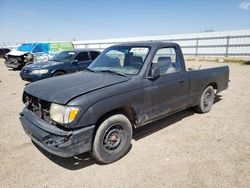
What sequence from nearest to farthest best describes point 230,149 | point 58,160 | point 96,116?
point 96,116 < point 58,160 < point 230,149

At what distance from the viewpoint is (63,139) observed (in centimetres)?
262

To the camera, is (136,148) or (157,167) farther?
(136,148)

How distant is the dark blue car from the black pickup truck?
15.0 ft

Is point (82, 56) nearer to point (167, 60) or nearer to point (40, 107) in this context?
point (167, 60)

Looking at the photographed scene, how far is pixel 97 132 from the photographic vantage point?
2.88m

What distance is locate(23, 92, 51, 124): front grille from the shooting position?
9.73 ft

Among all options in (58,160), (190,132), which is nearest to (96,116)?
(58,160)

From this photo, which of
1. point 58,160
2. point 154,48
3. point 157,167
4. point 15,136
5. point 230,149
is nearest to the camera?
point 157,167

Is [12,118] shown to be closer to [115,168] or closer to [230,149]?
[115,168]

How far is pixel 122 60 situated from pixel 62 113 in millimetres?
1831

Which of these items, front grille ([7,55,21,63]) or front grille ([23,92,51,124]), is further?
front grille ([7,55,21,63])

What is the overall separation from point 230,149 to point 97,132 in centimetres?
242

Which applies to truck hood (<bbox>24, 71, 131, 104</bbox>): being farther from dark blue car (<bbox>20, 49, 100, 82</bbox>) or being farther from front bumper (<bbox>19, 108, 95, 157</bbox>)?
dark blue car (<bbox>20, 49, 100, 82</bbox>)

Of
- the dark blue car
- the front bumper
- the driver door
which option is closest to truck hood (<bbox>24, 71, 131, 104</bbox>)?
the front bumper
